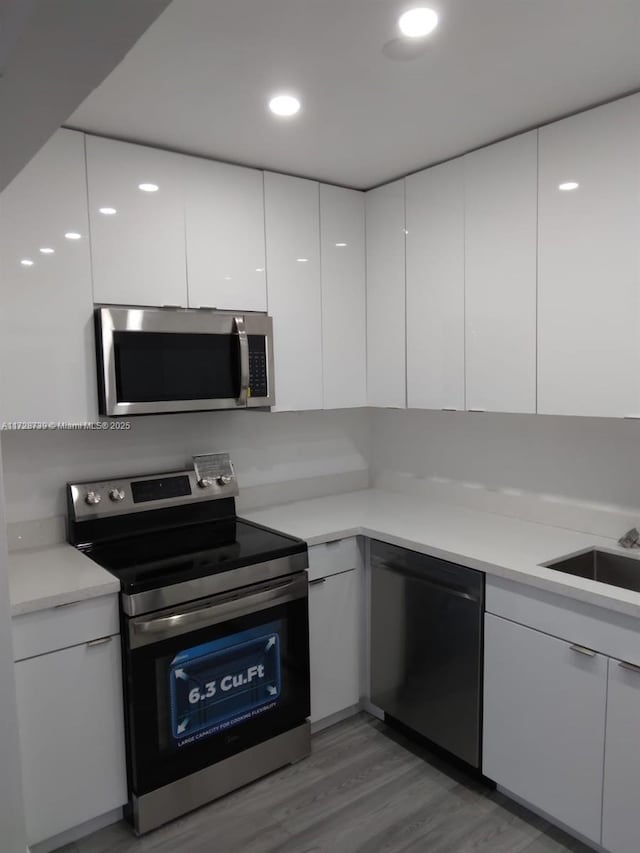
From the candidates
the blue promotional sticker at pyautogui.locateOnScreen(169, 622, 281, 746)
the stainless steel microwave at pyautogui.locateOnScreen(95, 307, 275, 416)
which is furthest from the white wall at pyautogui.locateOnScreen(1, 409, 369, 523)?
the blue promotional sticker at pyautogui.locateOnScreen(169, 622, 281, 746)

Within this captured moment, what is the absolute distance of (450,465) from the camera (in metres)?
3.11

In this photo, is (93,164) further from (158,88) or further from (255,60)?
(255,60)

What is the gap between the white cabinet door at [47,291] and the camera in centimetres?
208

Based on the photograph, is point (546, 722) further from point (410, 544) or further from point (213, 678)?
point (213, 678)

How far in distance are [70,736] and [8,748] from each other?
323 millimetres

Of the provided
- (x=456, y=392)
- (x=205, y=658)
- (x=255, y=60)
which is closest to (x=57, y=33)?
(x=255, y=60)

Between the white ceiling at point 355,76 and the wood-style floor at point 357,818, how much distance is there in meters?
→ 2.44

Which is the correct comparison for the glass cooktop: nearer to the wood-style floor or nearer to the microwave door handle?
the microwave door handle

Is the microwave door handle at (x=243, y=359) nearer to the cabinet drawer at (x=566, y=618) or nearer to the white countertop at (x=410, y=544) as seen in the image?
the white countertop at (x=410, y=544)

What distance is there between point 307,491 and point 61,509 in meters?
1.25

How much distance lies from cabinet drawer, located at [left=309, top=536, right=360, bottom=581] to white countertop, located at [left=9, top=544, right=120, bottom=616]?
2.72ft

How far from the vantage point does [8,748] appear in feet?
5.54

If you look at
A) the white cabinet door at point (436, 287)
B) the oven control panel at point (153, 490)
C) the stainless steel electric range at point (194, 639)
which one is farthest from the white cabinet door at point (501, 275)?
the oven control panel at point (153, 490)

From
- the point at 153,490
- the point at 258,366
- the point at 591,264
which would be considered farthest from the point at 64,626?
the point at 591,264
